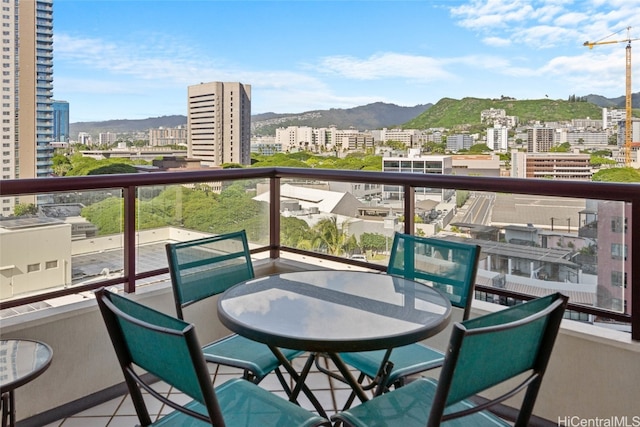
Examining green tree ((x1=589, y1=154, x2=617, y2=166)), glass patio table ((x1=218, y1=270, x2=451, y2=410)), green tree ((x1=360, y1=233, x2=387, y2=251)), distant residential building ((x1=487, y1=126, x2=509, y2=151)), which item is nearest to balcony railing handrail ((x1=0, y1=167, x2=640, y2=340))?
green tree ((x1=360, y1=233, x2=387, y2=251))

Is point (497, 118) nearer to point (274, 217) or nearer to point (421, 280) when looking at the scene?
point (274, 217)

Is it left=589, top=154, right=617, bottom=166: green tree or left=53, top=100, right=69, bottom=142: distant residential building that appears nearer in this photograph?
left=589, top=154, right=617, bottom=166: green tree

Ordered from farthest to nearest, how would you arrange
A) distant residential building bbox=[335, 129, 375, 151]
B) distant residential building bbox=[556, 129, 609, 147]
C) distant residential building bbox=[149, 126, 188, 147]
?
distant residential building bbox=[335, 129, 375, 151]
distant residential building bbox=[149, 126, 188, 147]
distant residential building bbox=[556, 129, 609, 147]

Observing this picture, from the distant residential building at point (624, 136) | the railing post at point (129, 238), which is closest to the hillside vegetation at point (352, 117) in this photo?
the distant residential building at point (624, 136)

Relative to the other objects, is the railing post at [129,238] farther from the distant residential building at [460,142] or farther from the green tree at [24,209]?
the distant residential building at [460,142]

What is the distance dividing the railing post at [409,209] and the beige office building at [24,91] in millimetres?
3883

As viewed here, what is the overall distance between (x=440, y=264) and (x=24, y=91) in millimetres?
7211

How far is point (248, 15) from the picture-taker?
2308 centimetres

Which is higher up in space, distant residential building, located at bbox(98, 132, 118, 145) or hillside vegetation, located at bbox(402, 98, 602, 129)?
hillside vegetation, located at bbox(402, 98, 602, 129)

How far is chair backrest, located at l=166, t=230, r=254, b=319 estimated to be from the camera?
234cm

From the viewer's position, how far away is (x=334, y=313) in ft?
5.82

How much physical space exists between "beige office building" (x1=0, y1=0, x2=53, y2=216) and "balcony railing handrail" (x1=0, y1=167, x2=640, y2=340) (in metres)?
2.57

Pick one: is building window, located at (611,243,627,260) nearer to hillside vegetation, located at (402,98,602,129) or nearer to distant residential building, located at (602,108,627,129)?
distant residential building, located at (602,108,627,129)

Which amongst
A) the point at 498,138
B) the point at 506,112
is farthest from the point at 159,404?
the point at 506,112
